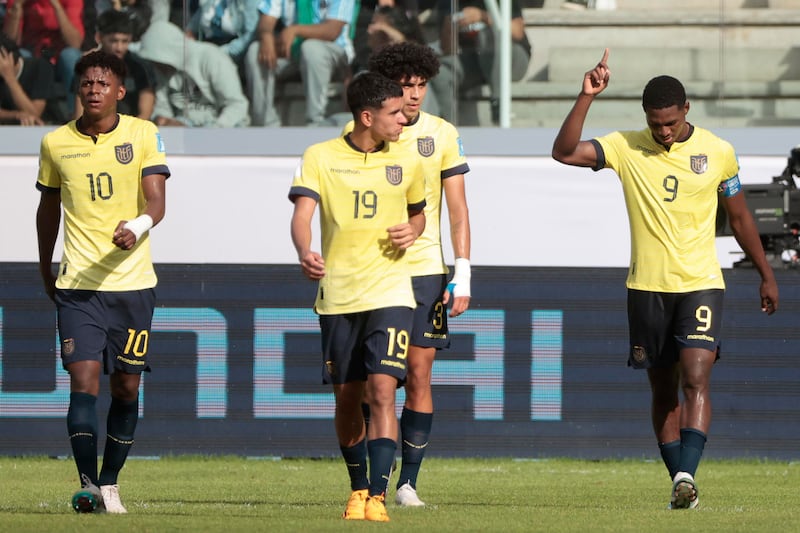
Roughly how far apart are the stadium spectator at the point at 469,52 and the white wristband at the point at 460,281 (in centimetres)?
668

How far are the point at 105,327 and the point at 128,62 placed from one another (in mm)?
6929

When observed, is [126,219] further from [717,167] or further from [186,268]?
[186,268]

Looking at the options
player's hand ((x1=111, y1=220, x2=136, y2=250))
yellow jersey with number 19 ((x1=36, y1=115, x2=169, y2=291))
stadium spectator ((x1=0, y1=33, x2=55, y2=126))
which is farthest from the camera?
stadium spectator ((x1=0, y1=33, x2=55, y2=126))

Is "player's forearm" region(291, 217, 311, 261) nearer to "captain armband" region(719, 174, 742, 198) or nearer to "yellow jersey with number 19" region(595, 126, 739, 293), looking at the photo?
"yellow jersey with number 19" region(595, 126, 739, 293)

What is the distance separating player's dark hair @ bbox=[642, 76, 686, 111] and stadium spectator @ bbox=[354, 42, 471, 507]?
102 centimetres

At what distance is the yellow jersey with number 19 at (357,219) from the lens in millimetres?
7059

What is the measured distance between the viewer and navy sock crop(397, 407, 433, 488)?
8133 mm

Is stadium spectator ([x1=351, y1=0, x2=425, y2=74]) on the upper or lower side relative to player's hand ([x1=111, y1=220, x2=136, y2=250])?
upper

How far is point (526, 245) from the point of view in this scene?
1373cm

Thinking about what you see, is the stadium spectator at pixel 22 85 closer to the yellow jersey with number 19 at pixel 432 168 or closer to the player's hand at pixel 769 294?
Result: the yellow jersey with number 19 at pixel 432 168

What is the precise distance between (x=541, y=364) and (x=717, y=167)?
3.75 m

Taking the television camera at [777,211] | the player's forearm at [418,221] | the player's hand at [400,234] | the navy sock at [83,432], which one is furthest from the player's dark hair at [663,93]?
the television camera at [777,211]

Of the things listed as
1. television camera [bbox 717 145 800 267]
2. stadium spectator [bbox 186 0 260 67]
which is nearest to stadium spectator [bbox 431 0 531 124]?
A: stadium spectator [bbox 186 0 260 67]

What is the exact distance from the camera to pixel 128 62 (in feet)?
46.6
